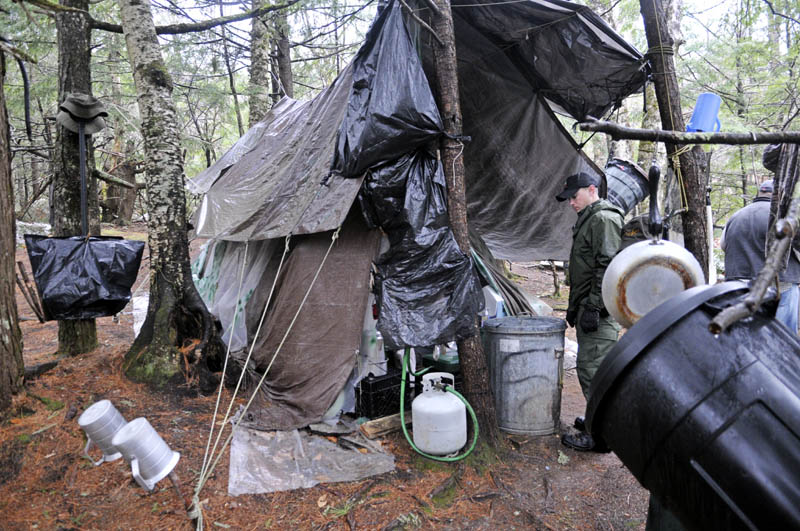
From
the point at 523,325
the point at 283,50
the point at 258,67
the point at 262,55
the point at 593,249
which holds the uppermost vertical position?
the point at 283,50

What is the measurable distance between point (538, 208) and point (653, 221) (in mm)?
4476

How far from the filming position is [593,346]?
401cm

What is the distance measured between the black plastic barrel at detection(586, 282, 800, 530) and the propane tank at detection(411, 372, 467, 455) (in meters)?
2.37

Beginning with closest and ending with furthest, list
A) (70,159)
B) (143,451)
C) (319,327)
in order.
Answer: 1. (143,451)
2. (319,327)
3. (70,159)

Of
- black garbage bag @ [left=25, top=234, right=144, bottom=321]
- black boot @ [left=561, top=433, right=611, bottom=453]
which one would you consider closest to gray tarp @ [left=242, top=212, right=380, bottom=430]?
black garbage bag @ [left=25, top=234, right=144, bottom=321]

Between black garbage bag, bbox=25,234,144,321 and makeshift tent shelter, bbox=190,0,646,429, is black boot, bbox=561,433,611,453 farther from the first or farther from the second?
black garbage bag, bbox=25,234,144,321

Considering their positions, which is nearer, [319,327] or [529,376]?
[529,376]

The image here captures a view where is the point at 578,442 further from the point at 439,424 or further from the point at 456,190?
the point at 456,190

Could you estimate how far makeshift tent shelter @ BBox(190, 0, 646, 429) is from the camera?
12.6 ft

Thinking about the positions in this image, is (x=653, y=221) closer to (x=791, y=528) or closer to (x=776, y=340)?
(x=776, y=340)

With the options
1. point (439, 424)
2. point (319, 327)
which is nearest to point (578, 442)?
point (439, 424)

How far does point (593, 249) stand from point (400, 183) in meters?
1.69

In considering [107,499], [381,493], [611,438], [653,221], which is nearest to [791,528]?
[611,438]

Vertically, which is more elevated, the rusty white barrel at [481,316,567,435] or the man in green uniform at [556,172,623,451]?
the man in green uniform at [556,172,623,451]
